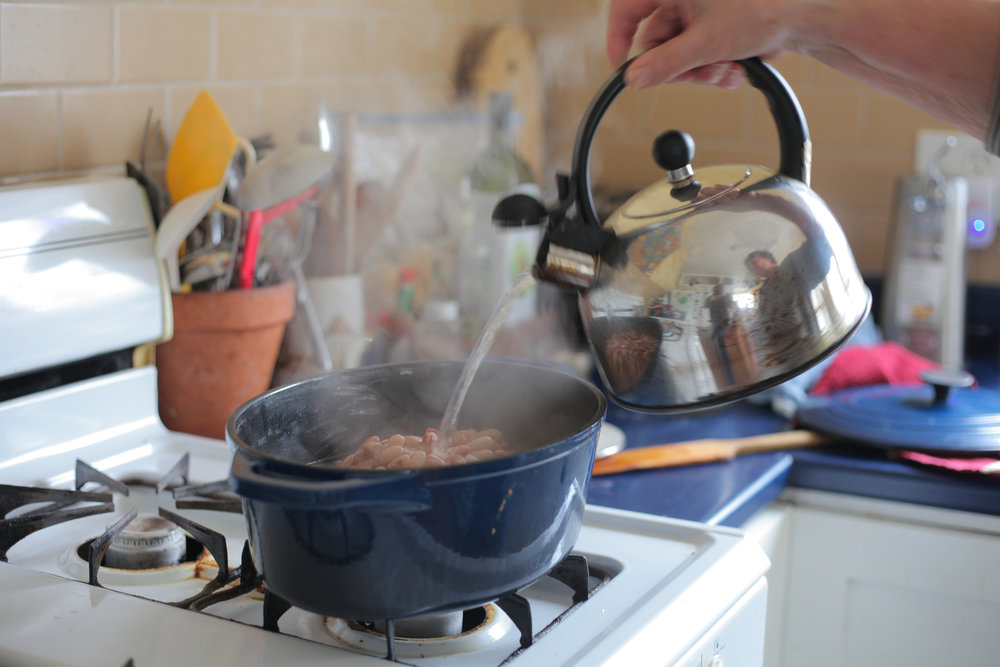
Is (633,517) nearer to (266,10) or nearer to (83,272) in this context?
(83,272)

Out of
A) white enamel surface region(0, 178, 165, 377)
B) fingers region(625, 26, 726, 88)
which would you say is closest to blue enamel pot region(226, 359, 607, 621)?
fingers region(625, 26, 726, 88)

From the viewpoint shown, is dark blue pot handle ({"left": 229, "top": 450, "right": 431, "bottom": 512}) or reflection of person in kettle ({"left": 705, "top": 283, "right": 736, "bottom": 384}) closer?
dark blue pot handle ({"left": 229, "top": 450, "right": 431, "bottom": 512})

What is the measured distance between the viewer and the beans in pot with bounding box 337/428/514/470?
71 centimetres

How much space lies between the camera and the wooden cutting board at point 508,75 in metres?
1.85

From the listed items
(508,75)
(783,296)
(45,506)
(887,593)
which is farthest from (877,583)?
(508,75)

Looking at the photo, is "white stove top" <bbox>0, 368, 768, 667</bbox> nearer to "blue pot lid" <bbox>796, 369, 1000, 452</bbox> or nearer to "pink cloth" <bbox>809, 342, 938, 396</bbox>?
"blue pot lid" <bbox>796, 369, 1000, 452</bbox>

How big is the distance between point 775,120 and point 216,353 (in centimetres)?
68

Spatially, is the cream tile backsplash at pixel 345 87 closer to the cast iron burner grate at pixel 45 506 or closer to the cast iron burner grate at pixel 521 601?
the cast iron burner grate at pixel 45 506

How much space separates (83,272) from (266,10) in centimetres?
55

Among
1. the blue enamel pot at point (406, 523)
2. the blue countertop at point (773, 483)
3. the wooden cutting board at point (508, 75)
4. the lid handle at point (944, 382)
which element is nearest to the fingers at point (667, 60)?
the blue enamel pot at point (406, 523)

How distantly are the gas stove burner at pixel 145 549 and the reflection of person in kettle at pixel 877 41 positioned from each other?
20.4 inches

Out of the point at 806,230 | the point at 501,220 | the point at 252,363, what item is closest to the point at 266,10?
the point at 252,363

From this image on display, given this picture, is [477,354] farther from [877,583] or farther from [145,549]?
[877,583]

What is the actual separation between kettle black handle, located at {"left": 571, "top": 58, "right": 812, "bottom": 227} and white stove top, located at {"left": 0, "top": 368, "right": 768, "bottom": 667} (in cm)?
29
